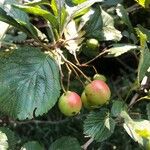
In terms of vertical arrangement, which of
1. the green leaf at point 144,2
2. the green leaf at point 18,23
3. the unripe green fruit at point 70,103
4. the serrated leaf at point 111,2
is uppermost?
the green leaf at point 18,23

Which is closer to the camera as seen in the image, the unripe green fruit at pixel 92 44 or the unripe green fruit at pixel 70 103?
the unripe green fruit at pixel 70 103

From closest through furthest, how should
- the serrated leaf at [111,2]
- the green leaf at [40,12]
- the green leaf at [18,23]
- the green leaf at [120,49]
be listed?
the green leaf at [40,12]
the green leaf at [18,23]
the green leaf at [120,49]
the serrated leaf at [111,2]

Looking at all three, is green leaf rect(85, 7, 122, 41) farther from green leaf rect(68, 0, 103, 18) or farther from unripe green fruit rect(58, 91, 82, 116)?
unripe green fruit rect(58, 91, 82, 116)

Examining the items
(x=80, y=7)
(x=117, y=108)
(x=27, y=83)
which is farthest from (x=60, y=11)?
(x=117, y=108)

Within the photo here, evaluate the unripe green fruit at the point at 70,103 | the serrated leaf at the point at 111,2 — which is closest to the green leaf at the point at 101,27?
the serrated leaf at the point at 111,2

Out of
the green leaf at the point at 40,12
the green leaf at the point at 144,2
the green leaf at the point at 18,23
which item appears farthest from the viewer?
the green leaf at the point at 144,2

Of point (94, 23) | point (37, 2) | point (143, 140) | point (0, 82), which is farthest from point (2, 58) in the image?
point (143, 140)

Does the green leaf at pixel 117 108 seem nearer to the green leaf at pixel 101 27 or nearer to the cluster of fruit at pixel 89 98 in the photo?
the cluster of fruit at pixel 89 98
